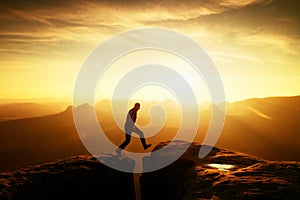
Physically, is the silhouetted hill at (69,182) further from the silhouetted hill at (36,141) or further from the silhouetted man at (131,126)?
the silhouetted hill at (36,141)

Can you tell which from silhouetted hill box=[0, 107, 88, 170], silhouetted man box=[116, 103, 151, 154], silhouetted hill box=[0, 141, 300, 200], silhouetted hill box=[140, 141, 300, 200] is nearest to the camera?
silhouetted hill box=[140, 141, 300, 200]

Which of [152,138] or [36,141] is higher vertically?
[36,141]

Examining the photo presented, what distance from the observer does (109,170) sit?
12.1 metres

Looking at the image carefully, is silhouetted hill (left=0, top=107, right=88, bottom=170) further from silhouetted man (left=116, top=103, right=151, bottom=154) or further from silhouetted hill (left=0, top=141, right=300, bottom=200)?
silhouetted hill (left=0, top=141, right=300, bottom=200)

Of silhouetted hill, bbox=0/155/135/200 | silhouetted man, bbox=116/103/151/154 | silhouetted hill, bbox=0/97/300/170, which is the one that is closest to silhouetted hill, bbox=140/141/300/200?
silhouetted man, bbox=116/103/151/154

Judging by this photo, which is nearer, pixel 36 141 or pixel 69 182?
pixel 69 182

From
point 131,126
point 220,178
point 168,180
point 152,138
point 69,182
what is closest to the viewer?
point 220,178

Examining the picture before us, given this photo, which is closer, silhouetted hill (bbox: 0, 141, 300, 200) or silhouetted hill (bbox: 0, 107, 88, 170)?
silhouetted hill (bbox: 0, 141, 300, 200)

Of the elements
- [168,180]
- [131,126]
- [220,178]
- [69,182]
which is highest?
[131,126]

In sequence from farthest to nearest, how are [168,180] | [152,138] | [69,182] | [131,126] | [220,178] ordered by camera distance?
[152,138]
[131,126]
[168,180]
[69,182]
[220,178]

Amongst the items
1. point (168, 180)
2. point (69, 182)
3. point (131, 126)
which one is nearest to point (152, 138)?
point (131, 126)

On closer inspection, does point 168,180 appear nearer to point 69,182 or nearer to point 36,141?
point 69,182

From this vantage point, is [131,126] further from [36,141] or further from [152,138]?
[152,138]

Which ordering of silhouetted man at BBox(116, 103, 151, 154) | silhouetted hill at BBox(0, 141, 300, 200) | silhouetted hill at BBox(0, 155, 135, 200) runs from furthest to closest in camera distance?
1. silhouetted man at BBox(116, 103, 151, 154)
2. silhouetted hill at BBox(0, 155, 135, 200)
3. silhouetted hill at BBox(0, 141, 300, 200)
